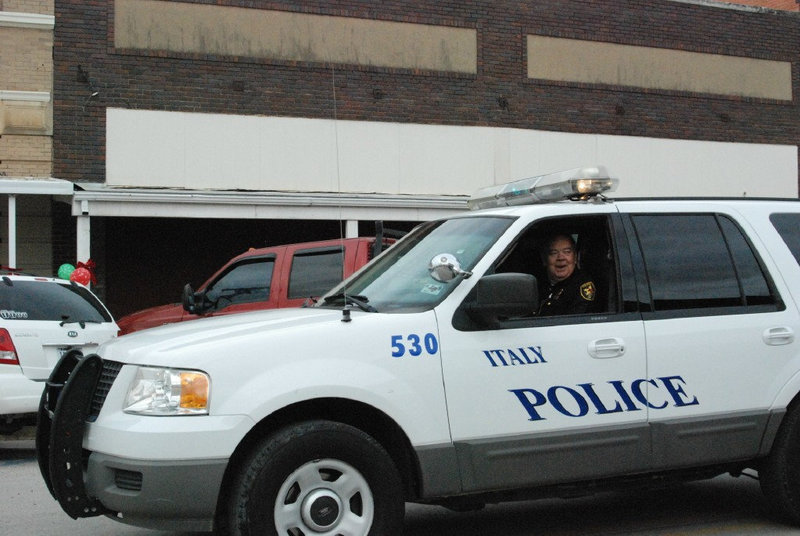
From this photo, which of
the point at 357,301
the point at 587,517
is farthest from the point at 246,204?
the point at 357,301

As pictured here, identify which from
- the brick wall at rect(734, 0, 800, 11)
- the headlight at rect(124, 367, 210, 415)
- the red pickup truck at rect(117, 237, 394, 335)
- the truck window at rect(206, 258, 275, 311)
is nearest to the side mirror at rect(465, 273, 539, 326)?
the headlight at rect(124, 367, 210, 415)

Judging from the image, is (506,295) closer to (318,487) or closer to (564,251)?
(564,251)

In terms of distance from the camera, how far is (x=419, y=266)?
17.2 ft

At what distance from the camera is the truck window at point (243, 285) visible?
34.4ft

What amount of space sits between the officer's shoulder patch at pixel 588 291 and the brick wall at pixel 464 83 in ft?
40.0

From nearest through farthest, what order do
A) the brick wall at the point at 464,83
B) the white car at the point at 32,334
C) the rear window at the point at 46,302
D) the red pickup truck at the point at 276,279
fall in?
the white car at the point at 32,334 < the rear window at the point at 46,302 < the red pickup truck at the point at 276,279 < the brick wall at the point at 464,83

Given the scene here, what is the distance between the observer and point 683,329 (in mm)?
5207

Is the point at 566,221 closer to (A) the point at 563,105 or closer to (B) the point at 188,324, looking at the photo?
(B) the point at 188,324

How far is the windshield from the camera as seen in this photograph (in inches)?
195

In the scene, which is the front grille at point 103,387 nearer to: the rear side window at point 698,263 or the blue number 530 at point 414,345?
the blue number 530 at point 414,345

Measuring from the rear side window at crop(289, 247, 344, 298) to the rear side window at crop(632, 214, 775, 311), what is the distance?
5.28 metres

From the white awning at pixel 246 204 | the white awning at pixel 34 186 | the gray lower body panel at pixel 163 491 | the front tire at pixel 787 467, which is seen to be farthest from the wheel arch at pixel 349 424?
the white awning at pixel 34 186

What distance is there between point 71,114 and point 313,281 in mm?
7636

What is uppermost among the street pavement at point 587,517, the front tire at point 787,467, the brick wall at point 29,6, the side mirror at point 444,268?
the brick wall at point 29,6
